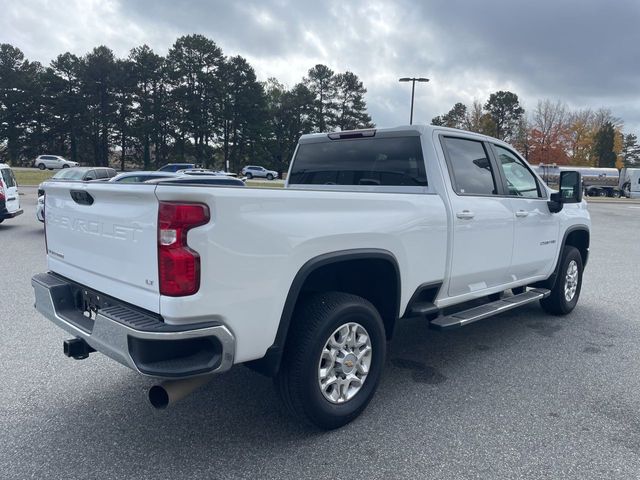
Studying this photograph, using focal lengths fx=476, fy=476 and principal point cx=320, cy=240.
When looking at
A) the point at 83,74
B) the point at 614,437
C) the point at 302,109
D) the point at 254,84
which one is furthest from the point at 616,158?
the point at 614,437

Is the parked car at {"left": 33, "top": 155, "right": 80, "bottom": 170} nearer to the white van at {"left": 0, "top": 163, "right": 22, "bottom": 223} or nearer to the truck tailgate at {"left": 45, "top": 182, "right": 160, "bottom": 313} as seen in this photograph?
the white van at {"left": 0, "top": 163, "right": 22, "bottom": 223}

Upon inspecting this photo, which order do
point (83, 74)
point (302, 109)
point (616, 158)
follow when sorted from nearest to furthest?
1. point (83, 74)
2. point (302, 109)
3. point (616, 158)

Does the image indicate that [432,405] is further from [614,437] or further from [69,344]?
[69,344]

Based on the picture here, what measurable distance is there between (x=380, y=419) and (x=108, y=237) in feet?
6.89

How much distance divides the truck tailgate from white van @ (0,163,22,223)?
36.3ft

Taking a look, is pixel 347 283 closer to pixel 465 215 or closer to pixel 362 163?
pixel 465 215

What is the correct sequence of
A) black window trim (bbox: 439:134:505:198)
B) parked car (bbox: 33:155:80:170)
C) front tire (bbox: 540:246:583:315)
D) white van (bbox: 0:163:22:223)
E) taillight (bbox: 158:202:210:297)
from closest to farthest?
taillight (bbox: 158:202:210:297)
black window trim (bbox: 439:134:505:198)
front tire (bbox: 540:246:583:315)
white van (bbox: 0:163:22:223)
parked car (bbox: 33:155:80:170)

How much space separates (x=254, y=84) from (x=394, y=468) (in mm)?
61912

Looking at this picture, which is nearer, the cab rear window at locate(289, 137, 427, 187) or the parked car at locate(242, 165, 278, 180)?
the cab rear window at locate(289, 137, 427, 187)

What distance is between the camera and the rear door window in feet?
13.2

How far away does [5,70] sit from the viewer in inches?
2381

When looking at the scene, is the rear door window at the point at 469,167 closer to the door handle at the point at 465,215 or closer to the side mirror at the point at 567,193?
the door handle at the point at 465,215

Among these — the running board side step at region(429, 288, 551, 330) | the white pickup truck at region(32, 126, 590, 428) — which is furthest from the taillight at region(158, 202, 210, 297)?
the running board side step at region(429, 288, 551, 330)

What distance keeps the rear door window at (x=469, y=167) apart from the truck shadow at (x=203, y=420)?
1.56 meters
